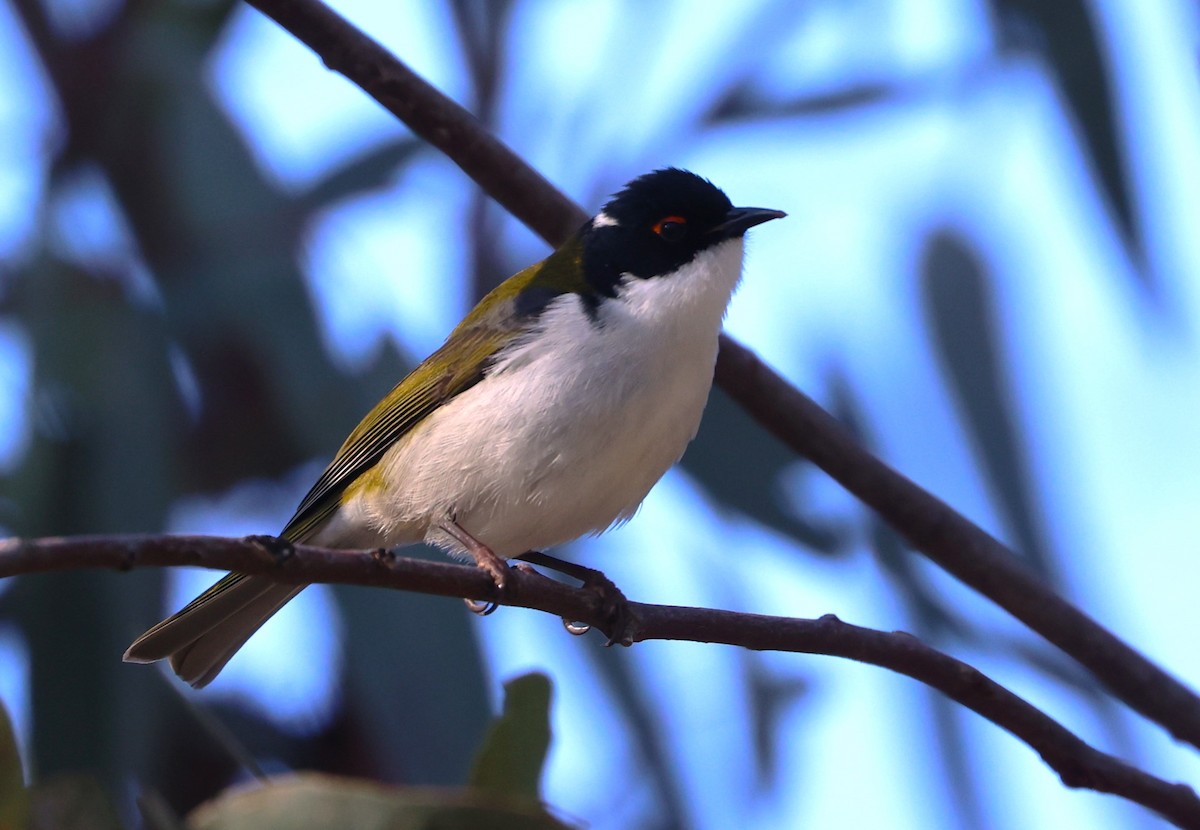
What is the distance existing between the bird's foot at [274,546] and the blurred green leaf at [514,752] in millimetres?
318

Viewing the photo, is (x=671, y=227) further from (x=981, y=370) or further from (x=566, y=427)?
(x=981, y=370)

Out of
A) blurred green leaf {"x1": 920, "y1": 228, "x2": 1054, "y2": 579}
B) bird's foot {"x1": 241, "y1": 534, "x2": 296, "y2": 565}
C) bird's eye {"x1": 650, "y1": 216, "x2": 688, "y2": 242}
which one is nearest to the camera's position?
bird's foot {"x1": 241, "y1": 534, "x2": 296, "y2": 565}

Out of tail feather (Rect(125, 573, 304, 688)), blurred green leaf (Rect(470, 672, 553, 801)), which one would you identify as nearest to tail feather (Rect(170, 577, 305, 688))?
tail feather (Rect(125, 573, 304, 688))

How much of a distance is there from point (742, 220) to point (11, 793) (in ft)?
7.35

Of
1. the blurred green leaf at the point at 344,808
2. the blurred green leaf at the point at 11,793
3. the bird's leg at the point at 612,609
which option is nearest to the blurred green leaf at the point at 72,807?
the blurred green leaf at the point at 11,793

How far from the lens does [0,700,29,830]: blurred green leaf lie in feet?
4.61

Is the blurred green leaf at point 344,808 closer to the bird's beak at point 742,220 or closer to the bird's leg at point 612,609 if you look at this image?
the bird's leg at point 612,609

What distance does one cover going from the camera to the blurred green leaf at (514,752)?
1647mm

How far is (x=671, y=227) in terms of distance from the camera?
3273mm

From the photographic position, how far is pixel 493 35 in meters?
5.18

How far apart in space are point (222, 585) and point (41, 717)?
0.89 meters

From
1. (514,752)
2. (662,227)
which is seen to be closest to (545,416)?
(662,227)

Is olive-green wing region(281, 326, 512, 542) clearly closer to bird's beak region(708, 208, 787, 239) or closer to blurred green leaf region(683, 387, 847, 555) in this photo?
bird's beak region(708, 208, 787, 239)

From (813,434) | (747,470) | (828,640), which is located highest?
(747,470)
